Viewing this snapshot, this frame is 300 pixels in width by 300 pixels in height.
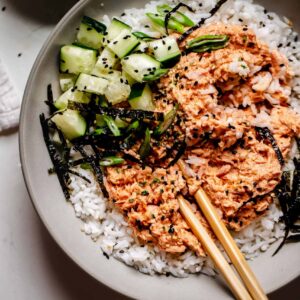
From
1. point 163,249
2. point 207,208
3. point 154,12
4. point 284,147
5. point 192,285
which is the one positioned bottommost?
point 192,285

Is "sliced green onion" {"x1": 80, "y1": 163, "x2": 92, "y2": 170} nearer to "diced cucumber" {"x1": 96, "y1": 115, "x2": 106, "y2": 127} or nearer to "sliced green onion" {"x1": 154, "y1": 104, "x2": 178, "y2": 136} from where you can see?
"diced cucumber" {"x1": 96, "y1": 115, "x2": 106, "y2": 127}

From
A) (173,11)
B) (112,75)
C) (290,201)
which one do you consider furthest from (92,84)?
(290,201)

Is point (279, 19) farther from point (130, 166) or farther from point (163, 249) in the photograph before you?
point (163, 249)

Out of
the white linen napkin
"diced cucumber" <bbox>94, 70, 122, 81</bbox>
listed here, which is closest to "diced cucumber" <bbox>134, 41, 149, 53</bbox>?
"diced cucumber" <bbox>94, 70, 122, 81</bbox>

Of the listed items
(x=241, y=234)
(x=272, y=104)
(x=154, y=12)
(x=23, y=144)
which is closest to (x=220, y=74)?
(x=272, y=104)

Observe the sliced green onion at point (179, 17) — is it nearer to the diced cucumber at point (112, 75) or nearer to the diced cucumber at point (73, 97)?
the diced cucumber at point (112, 75)

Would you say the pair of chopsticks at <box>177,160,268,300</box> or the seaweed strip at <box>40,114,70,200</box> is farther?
the seaweed strip at <box>40,114,70,200</box>
